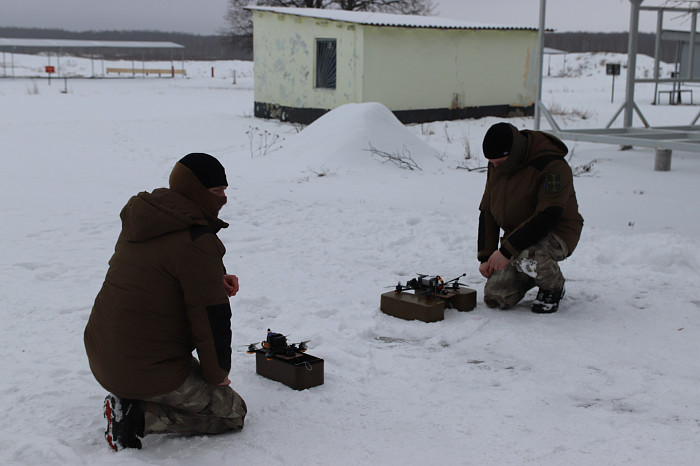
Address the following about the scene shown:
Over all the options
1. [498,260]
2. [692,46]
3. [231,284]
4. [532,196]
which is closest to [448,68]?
[692,46]

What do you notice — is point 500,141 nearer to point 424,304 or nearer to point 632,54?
point 424,304

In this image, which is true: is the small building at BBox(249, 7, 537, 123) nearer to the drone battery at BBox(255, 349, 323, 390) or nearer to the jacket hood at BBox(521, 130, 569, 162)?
the jacket hood at BBox(521, 130, 569, 162)

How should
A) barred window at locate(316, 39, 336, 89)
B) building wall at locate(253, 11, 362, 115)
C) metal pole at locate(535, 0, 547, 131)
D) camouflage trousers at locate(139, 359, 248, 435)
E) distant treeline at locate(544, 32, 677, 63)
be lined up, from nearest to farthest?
camouflage trousers at locate(139, 359, 248, 435) < metal pole at locate(535, 0, 547, 131) < building wall at locate(253, 11, 362, 115) < barred window at locate(316, 39, 336, 89) < distant treeline at locate(544, 32, 677, 63)

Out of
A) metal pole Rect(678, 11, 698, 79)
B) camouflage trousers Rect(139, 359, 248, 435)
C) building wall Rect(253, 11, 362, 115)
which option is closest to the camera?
camouflage trousers Rect(139, 359, 248, 435)

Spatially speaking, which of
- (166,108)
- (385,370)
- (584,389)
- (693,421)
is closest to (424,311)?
(385,370)

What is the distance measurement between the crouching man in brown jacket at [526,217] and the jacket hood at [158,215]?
262cm

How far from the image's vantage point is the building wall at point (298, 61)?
63.9 ft

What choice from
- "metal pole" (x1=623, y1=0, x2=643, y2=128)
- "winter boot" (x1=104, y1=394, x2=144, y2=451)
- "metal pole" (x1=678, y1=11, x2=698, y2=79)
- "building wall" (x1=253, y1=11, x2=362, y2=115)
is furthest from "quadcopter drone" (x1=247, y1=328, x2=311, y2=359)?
"building wall" (x1=253, y1=11, x2=362, y2=115)

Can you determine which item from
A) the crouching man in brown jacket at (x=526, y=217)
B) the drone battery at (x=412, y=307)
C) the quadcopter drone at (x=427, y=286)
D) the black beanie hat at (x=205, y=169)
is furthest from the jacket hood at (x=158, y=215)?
the crouching man in brown jacket at (x=526, y=217)

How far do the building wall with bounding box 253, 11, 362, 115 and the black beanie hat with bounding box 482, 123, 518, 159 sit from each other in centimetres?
1422

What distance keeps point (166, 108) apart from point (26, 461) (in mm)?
22829

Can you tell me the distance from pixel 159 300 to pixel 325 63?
58.2ft

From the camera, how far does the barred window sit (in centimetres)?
2023

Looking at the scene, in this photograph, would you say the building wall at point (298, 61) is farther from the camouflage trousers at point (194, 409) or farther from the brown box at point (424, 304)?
the camouflage trousers at point (194, 409)
